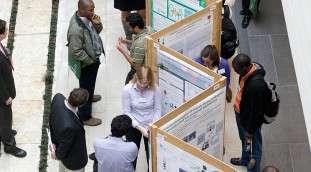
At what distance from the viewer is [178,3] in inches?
314

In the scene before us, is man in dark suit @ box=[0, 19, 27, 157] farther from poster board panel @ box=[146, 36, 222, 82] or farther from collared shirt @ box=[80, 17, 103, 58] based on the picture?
poster board panel @ box=[146, 36, 222, 82]

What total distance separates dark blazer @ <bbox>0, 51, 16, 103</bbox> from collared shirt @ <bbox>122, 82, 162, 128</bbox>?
1.53 metres

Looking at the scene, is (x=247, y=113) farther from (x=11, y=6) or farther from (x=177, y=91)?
(x=11, y=6)

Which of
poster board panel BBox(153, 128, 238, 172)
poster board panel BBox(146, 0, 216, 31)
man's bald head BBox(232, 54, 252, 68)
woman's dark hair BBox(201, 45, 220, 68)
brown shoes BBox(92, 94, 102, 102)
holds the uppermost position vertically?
poster board panel BBox(146, 0, 216, 31)

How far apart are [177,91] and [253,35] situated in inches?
146

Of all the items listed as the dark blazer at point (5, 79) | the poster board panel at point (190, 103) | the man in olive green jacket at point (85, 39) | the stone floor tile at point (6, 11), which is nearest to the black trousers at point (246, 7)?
the man in olive green jacket at point (85, 39)

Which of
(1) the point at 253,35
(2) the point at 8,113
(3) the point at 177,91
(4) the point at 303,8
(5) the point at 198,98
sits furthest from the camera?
(1) the point at 253,35

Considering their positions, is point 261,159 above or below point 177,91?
below

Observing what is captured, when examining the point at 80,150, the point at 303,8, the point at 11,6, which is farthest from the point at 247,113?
the point at 11,6

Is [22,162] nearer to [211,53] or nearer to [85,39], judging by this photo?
[85,39]

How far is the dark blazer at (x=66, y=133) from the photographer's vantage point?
6.46 meters

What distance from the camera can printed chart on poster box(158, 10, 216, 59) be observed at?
285 inches

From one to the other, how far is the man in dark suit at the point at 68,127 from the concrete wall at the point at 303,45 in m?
2.33

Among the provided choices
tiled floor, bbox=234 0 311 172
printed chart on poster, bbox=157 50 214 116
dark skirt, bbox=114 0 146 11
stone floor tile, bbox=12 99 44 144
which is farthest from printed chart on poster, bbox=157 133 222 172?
dark skirt, bbox=114 0 146 11
